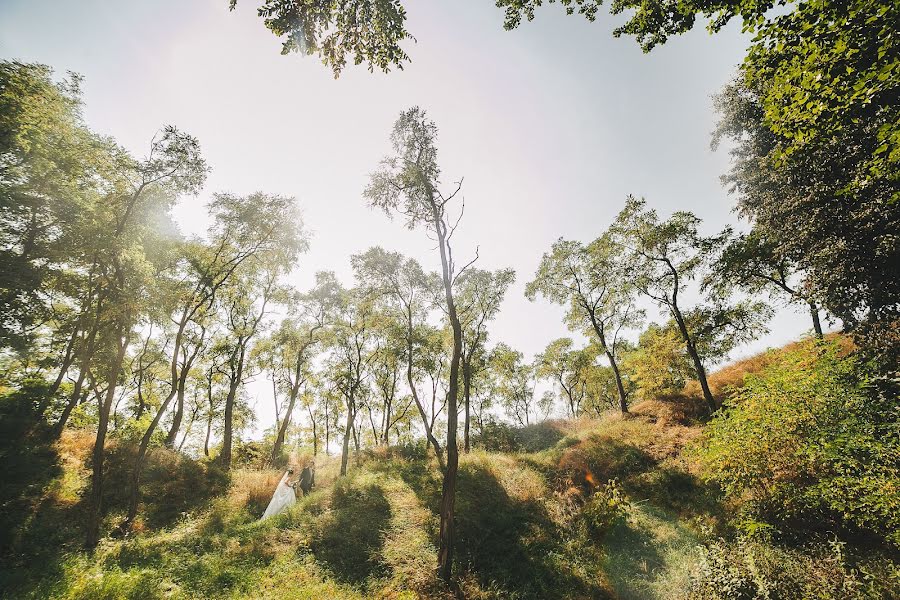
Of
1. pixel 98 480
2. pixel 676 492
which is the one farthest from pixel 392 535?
pixel 676 492

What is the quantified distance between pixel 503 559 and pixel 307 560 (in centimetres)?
660

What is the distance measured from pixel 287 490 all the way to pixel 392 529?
7.71 meters

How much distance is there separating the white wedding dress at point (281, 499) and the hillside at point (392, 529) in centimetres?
62

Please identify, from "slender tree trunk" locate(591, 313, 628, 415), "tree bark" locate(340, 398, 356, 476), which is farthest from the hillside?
"slender tree trunk" locate(591, 313, 628, 415)

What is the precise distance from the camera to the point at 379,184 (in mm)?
14852

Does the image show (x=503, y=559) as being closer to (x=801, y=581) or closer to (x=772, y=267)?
(x=801, y=581)

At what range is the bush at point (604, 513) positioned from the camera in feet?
38.7

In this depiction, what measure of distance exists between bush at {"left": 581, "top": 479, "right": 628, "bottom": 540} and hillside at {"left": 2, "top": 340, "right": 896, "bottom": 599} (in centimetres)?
7

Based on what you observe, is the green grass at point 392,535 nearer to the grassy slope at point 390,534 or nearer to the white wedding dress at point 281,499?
the grassy slope at point 390,534

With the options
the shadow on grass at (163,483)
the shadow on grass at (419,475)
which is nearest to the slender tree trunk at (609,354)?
the shadow on grass at (419,475)

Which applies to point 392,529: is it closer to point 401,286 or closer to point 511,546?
point 511,546

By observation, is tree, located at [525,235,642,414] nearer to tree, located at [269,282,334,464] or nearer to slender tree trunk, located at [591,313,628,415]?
slender tree trunk, located at [591,313,628,415]

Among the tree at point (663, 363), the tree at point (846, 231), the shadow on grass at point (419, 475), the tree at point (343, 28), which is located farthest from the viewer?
the tree at point (663, 363)

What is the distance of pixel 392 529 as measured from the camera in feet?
42.9
